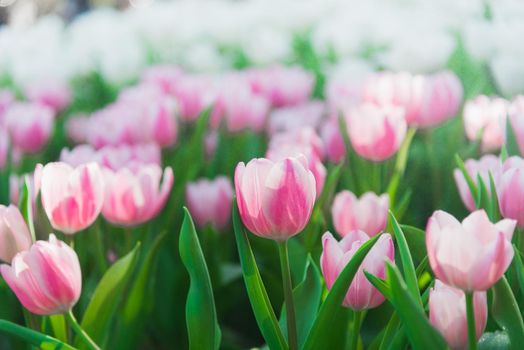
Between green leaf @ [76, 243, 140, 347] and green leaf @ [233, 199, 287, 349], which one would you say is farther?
green leaf @ [76, 243, 140, 347]

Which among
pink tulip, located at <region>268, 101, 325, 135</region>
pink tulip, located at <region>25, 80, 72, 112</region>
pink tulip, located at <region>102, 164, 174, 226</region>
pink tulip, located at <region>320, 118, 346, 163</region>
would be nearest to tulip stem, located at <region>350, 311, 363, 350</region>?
pink tulip, located at <region>102, 164, 174, 226</region>

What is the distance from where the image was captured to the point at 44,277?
684 mm


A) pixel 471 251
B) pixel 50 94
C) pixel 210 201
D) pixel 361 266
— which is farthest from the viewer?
pixel 50 94

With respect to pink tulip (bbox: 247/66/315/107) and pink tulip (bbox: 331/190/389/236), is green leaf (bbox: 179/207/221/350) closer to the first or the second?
pink tulip (bbox: 331/190/389/236)

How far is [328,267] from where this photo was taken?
67 cm

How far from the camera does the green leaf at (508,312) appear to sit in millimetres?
634

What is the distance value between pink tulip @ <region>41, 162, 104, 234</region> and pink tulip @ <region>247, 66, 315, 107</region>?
3.24 ft

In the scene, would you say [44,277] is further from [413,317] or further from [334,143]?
[334,143]

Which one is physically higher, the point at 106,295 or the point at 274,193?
the point at 274,193

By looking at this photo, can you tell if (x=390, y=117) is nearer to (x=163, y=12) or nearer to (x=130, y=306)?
(x=130, y=306)

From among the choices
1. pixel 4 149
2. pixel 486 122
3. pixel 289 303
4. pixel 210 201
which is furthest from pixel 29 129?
pixel 289 303

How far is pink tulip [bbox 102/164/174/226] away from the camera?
37.4 inches

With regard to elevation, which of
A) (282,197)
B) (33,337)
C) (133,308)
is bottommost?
(133,308)

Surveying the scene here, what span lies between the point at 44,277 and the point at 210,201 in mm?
528
